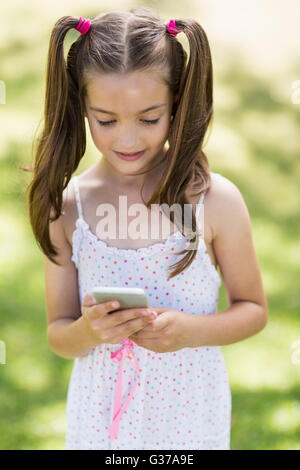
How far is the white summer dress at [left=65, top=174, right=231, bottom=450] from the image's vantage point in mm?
1977

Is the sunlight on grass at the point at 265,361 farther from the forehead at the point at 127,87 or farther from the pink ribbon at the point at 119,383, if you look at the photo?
the forehead at the point at 127,87

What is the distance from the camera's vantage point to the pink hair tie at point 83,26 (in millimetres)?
1816

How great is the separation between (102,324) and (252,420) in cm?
147

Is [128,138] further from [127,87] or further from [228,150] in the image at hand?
[228,150]

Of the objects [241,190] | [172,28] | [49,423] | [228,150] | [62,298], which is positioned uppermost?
[228,150]

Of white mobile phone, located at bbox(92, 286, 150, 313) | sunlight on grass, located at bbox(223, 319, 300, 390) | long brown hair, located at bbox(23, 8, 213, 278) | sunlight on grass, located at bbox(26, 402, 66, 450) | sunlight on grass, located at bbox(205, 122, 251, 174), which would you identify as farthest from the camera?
sunlight on grass, located at bbox(205, 122, 251, 174)

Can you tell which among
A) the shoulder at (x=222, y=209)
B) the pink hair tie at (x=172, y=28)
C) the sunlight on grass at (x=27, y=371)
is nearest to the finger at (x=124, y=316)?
the shoulder at (x=222, y=209)

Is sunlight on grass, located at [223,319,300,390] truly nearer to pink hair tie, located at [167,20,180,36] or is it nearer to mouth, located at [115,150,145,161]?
mouth, located at [115,150,145,161]

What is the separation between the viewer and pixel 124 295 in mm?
1701

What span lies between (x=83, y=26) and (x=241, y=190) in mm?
3068

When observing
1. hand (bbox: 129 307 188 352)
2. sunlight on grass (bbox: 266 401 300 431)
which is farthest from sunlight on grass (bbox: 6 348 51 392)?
hand (bbox: 129 307 188 352)

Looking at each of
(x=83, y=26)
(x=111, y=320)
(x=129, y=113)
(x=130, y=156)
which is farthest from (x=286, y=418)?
(x=83, y=26)

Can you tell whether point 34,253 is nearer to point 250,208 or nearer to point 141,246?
point 250,208
